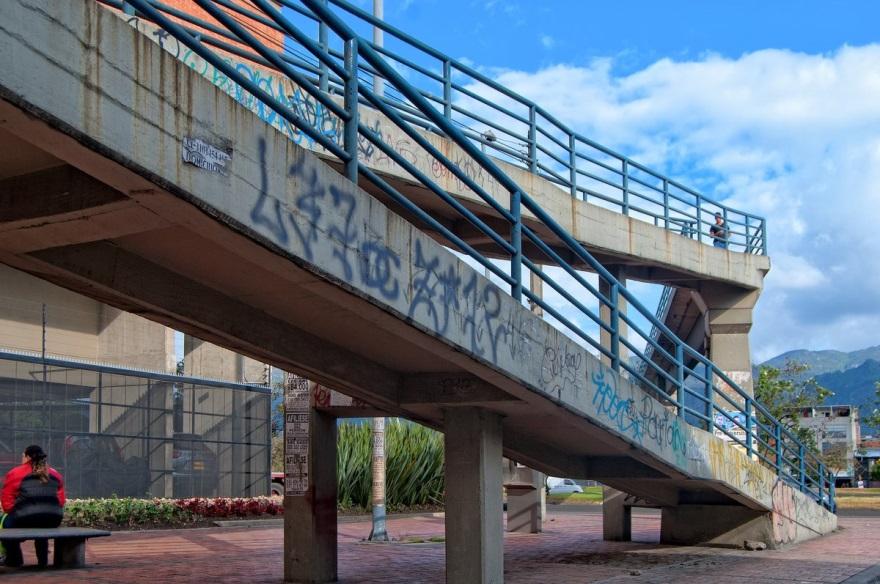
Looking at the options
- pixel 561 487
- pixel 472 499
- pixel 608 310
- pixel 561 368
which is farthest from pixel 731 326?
pixel 561 487

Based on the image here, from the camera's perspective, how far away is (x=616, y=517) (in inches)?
631

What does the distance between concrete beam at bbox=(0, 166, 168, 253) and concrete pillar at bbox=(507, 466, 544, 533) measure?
12658mm

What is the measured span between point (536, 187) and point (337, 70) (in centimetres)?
910

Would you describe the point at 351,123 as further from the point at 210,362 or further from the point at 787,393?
the point at 787,393

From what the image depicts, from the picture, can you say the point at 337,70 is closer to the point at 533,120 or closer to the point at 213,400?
the point at 533,120

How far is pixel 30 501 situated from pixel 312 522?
3206 mm

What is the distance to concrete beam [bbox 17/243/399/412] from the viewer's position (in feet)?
22.7

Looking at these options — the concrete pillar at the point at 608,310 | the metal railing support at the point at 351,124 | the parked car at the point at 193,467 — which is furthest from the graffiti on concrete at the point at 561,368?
the parked car at the point at 193,467

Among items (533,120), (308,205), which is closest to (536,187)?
(533,120)

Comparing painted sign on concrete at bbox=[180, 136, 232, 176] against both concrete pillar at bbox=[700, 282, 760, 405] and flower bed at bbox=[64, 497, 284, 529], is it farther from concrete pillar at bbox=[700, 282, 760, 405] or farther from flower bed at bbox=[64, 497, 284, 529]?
concrete pillar at bbox=[700, 282, 760, 405]

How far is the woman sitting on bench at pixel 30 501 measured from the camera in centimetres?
1100

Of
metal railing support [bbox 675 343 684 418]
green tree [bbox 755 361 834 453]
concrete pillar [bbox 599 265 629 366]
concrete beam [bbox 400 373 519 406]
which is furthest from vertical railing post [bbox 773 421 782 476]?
green tree [bbox 755 361 834 453]

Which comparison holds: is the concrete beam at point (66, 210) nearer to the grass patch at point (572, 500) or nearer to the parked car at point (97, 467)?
the parked car at point (97, 467)

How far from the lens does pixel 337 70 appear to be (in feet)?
23.3
